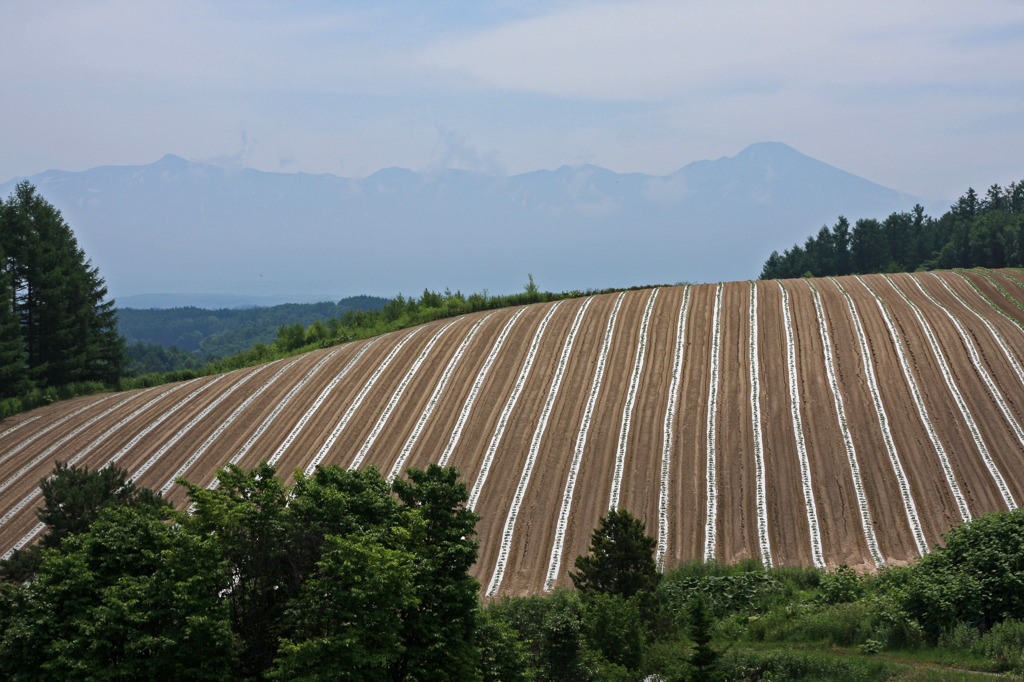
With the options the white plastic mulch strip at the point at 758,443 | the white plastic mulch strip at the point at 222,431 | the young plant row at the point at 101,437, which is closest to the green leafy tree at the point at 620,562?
the white plastic mulch strip at the point at 758,443

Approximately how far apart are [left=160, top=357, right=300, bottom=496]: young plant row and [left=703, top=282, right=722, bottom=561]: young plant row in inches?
910

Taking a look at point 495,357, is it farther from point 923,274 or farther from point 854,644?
point 923,274

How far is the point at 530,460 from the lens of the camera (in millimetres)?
33406

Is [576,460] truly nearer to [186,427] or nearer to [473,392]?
[473,392]

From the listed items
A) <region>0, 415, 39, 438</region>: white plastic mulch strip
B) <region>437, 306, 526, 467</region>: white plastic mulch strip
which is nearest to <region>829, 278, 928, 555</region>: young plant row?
<region>437, 306, 526, 467</region>: white plastic mulch strip

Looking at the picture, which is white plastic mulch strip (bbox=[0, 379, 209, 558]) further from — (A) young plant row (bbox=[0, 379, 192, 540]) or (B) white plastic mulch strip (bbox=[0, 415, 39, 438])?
(B) white plastic mulch strip (bbox=[0, 415, 39, 438])

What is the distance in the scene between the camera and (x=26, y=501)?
35.2 metres

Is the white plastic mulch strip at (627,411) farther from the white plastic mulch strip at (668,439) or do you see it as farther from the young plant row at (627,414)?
the white plastic mulch strip at (668,439)

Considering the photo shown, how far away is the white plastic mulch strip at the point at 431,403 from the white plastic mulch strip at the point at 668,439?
33.9ft

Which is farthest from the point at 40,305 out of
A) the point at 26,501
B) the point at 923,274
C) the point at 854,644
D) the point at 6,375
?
the point at 923,274

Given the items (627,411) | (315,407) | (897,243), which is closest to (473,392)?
(627,411)

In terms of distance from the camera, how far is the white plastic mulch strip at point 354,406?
35.3 meters

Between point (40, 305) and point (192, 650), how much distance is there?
50.2 metres

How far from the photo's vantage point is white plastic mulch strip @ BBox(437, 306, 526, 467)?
3466cm
